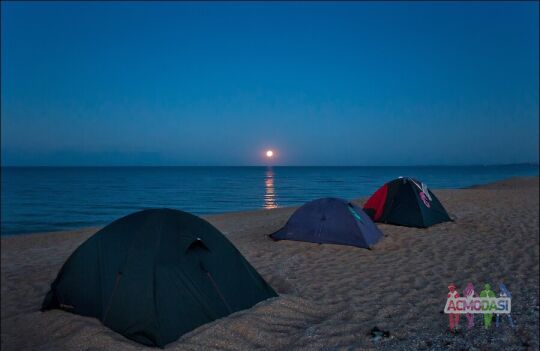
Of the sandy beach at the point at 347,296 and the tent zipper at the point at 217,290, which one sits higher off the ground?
the tent zipper at the point at 217,290

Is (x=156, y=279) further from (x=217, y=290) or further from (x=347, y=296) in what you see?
(x=347, y=296)

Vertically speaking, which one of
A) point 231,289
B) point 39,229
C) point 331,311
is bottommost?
point 39,229

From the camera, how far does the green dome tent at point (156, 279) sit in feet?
16.5

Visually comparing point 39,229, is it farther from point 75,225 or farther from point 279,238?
point 279,238

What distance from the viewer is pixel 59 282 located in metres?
5.97

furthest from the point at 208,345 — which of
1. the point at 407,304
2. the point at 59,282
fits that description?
the point at 407,304

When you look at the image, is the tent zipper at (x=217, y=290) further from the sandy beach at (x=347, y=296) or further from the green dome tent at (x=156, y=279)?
the sandy beach at (x=347, y=296)

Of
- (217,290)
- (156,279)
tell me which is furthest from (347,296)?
(156,279)

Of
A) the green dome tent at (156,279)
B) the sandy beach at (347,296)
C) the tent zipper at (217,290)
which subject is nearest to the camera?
the sandy beach at (347,296)

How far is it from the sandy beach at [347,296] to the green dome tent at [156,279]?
0.19 meters

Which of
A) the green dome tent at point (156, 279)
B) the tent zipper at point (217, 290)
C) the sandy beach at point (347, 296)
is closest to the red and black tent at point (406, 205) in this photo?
the sandy beach at point (347, 296)

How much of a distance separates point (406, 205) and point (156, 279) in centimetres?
1087

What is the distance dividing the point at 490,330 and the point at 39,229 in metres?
21.3

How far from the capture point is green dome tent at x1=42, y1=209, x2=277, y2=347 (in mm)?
5016
